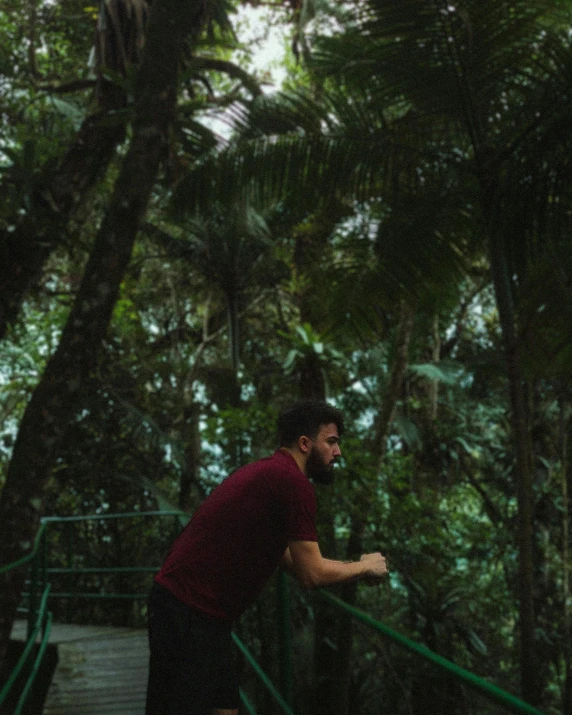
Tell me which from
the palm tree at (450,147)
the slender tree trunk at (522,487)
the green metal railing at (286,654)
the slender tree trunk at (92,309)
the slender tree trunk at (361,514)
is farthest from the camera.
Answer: the slender tree trunk at (361,514)

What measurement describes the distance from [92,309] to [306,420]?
338cm

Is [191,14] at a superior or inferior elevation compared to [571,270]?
superior

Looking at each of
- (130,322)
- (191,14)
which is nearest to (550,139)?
(191,14)

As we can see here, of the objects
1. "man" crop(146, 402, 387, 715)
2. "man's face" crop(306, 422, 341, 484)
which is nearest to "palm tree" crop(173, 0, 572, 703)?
"man's face" crop(306, 422, 341, 484)

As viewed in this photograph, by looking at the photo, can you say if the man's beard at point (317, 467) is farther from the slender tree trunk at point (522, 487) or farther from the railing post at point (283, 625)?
the slender tree trunk at point (522, 487)

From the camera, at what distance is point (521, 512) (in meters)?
5.14

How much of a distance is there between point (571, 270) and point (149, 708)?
453 centimetres

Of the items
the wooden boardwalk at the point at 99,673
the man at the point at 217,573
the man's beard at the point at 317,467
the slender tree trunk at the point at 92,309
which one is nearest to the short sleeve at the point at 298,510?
the man at the point at 217,573

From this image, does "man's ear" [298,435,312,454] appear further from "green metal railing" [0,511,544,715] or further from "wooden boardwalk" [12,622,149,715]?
"wooden boardwalk" [12,622,149,715]

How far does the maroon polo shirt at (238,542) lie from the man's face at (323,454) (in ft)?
0.34

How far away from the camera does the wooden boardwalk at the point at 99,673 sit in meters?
5.33

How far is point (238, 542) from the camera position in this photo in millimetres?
2455

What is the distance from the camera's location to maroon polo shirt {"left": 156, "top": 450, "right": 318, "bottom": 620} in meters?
2.44

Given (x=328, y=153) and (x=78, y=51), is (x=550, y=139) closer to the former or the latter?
(x=328, y=153)
